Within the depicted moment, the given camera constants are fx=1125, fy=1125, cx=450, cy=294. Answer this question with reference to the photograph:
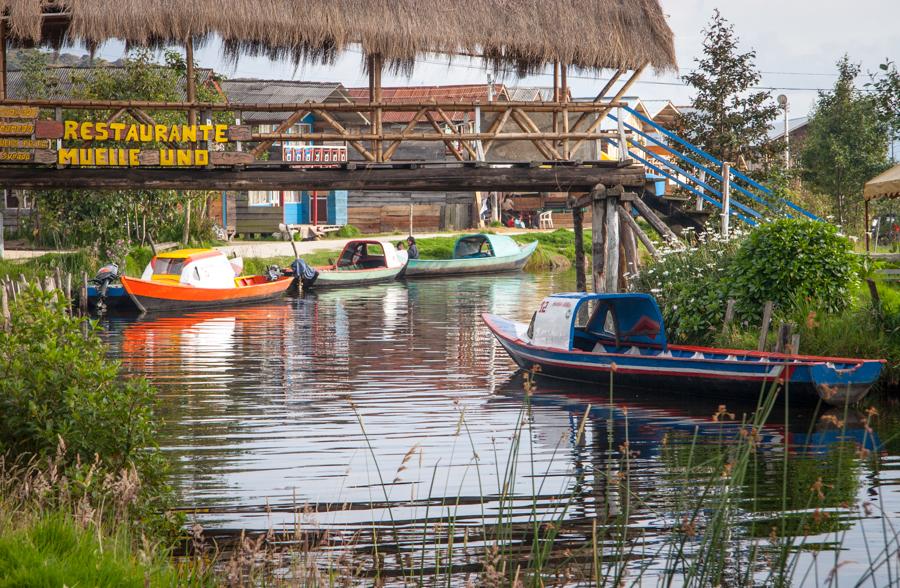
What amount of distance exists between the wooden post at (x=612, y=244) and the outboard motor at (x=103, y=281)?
1194 cm

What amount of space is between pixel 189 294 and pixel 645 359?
14.5 m

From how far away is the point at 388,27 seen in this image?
61.2 ft

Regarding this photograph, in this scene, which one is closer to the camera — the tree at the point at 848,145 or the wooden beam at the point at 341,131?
the wooden beam at the point at 341,131

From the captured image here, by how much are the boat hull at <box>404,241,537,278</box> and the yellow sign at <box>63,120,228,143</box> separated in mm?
19572

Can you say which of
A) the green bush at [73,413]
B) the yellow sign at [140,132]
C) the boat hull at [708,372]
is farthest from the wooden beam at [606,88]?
the green bush at [73,413]

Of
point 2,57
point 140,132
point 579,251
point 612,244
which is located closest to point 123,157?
point 140,132

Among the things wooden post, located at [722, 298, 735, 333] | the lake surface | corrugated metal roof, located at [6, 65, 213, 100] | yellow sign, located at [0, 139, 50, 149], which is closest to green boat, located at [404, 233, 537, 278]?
corrugated metal roof, located at [6, 65, 213, 100]

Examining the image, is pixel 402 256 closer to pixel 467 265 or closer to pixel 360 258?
A: pixel 360 258

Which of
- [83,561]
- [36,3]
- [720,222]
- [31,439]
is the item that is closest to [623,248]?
[720,222]

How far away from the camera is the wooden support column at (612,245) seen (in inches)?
763

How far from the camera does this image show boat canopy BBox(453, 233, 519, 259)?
40.5 meters

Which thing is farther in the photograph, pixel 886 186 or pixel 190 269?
pixel 190 269

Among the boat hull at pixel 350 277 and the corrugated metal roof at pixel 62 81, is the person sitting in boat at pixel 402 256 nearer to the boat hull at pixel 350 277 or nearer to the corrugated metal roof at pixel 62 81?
the boat hull at pixel 350 277

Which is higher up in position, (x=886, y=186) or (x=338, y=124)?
(x=338, y=124)
